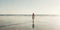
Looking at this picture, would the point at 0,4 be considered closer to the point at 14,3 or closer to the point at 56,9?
the point at 14,3

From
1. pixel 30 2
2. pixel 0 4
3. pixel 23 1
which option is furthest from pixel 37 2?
pixel 0 4

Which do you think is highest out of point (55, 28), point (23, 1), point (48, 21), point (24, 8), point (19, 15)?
point (23, 1)

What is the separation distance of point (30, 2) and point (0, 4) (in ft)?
1.55

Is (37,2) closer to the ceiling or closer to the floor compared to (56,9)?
closer to the ceiling

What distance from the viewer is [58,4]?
4.23 ft

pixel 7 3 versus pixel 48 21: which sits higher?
pixel 7 3

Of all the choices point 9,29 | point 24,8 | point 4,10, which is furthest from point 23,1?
point 9,29

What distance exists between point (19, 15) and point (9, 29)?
280 mm

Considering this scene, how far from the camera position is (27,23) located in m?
1.29

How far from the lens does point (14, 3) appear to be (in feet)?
4.14

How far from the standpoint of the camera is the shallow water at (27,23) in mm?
1276

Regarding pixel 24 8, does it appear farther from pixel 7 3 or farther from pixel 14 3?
pixel 7 3

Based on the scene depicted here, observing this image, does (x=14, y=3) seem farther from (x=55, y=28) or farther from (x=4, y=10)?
(x=55, y=28)

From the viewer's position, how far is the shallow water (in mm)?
1276
